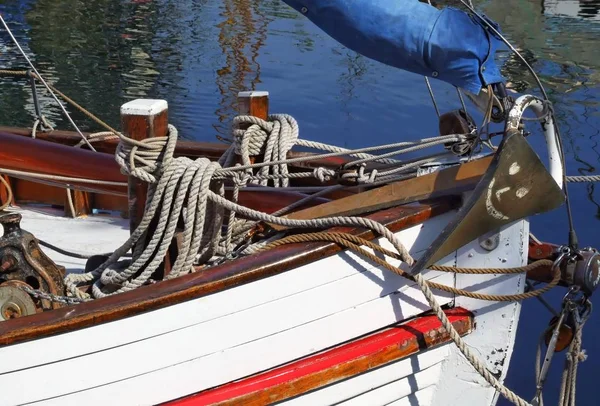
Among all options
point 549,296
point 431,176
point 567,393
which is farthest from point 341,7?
point 549,296

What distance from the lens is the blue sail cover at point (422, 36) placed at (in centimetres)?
247

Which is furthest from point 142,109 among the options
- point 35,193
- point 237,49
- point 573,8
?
point 573,8

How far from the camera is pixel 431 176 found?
2.57 metres

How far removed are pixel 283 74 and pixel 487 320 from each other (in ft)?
32.6

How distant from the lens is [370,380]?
2.53 metres

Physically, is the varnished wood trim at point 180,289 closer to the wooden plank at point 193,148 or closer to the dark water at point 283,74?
the wooden plank at point 193,148

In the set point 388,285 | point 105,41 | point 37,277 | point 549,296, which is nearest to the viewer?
point 388,285

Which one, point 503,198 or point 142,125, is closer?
point 503,198

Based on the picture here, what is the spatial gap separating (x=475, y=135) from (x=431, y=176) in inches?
10.7

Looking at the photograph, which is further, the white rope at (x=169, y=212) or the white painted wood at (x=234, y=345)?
the white rope at (x=169, y=212)

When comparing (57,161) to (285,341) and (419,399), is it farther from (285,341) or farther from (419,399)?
(419,399)

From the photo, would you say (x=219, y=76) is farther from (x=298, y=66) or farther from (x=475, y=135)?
(x=475, y=135)

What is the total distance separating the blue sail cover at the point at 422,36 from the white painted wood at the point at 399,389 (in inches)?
39.0

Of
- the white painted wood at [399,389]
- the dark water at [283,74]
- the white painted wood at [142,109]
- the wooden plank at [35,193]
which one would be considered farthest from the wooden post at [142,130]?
the dark water at [283,74]
